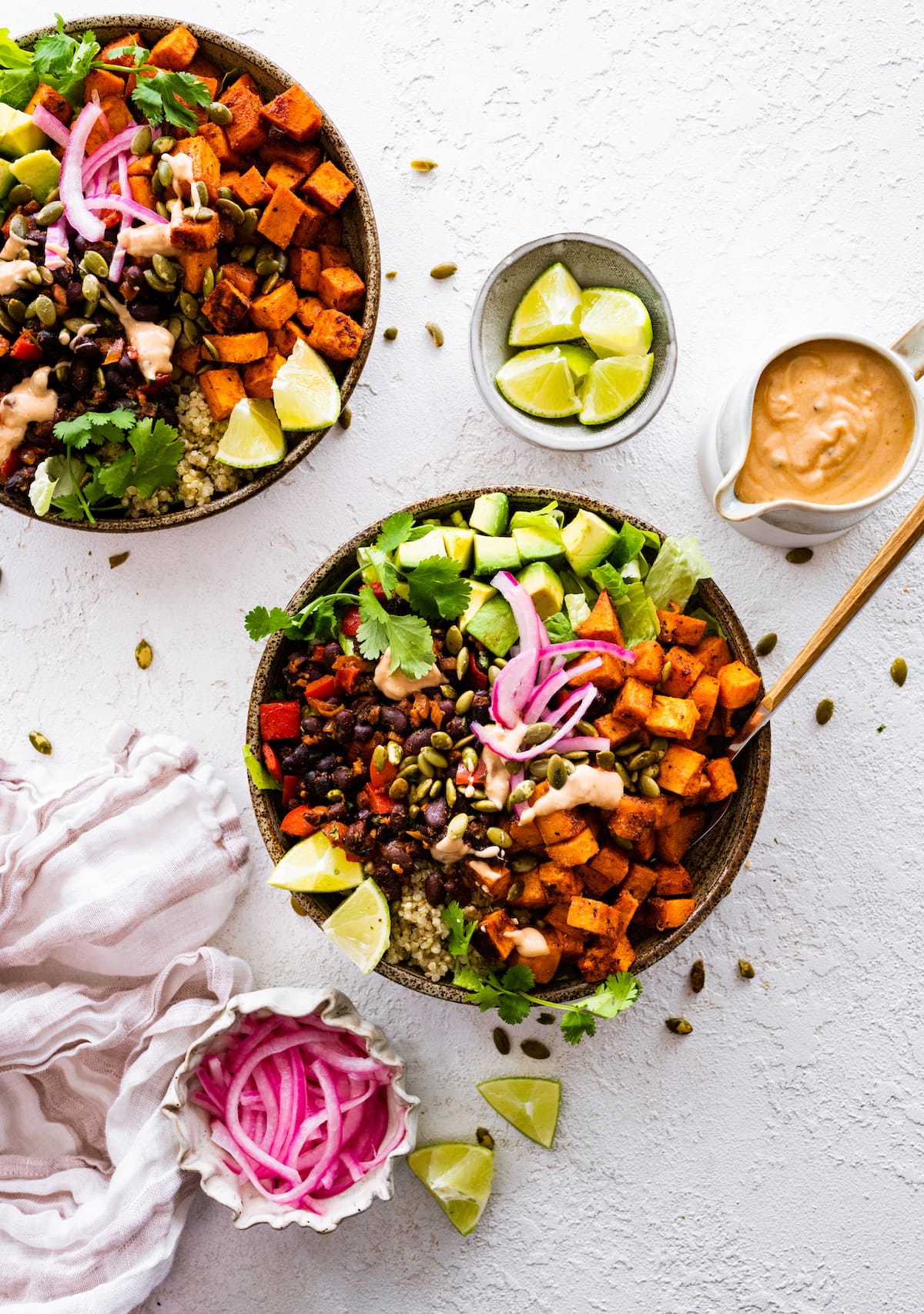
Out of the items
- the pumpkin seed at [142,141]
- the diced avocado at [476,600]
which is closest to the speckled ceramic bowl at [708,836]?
the diced avocado at [476,600]

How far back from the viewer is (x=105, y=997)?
2824 mm

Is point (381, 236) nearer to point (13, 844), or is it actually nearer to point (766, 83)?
point (766, 83)

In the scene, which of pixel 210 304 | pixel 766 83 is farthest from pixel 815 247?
pixel 210 304

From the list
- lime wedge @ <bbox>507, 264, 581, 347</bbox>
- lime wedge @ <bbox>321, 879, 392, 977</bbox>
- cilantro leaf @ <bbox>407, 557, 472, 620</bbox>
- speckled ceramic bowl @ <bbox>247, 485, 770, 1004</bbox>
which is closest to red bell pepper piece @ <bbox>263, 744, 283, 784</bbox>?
speckled ceramic bowl @ <bbox>247, 485, 770, 1004</bbox>

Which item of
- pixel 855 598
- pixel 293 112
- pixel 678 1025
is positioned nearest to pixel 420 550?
pixel 855 598

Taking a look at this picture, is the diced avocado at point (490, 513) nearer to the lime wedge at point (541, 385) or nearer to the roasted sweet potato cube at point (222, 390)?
the lime wedge at point (541, 385)

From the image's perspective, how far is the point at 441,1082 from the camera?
2.79 meters

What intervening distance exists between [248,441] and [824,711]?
1.70m

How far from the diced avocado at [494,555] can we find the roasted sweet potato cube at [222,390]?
707mm

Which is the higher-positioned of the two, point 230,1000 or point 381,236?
point 381,236

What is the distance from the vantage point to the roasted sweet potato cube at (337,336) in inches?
96.4

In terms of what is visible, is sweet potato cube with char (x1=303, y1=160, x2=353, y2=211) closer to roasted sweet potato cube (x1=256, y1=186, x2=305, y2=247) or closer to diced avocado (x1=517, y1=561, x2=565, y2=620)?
roasted sweet potato cube (x1=256, y1=186, x2=305, y2=247)

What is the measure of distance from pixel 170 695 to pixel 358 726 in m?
0.79

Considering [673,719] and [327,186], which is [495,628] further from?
[327,186]
